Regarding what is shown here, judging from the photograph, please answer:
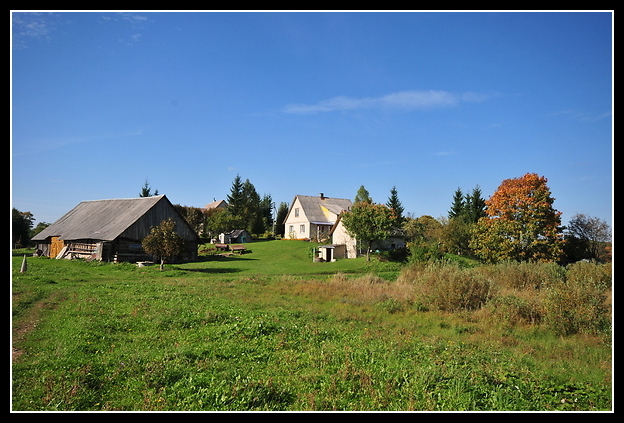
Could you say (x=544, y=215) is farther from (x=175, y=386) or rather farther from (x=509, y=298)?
(x=175, y=386)

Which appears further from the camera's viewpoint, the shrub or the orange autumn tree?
the orange autumn tree

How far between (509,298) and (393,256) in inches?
1025

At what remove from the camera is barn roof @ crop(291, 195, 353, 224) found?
65.0 m

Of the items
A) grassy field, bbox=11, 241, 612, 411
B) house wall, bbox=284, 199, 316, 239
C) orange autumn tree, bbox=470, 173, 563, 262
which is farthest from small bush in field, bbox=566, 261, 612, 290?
house wall, bbox=284, 199, 316, 239

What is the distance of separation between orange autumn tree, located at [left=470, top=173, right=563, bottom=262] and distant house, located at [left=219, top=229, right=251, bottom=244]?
116 feet

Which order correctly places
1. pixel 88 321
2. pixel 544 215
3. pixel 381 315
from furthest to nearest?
pixel 544 215, pixel 381 315, pixel 88 321

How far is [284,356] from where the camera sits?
33.0 feet

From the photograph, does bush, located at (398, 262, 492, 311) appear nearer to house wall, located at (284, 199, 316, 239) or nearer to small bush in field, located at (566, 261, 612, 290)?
small bush in field, located at (566, 261, 612, 290)

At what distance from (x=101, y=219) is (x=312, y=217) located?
3156cm

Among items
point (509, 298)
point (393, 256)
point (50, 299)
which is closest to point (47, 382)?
point (50, 299)

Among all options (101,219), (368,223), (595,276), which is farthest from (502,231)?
(101,219)

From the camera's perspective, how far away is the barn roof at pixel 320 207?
65.0 m

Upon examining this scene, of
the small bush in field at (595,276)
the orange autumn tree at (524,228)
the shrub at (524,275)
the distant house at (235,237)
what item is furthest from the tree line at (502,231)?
the distant house at (235,237)

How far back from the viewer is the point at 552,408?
739cm
